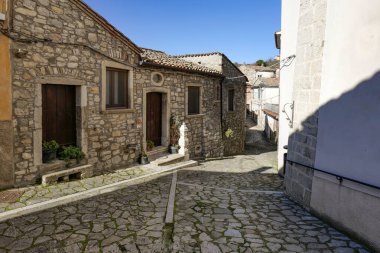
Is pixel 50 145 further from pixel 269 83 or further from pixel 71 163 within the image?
pixel 269 83

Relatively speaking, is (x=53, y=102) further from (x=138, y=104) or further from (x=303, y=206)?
(x=303, y=206)

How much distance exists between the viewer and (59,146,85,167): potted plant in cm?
738

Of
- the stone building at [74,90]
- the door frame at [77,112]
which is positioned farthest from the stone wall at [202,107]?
the door frame at [77,112]

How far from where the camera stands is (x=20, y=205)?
5410 mm

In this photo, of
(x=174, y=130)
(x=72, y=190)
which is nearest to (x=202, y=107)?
(x=174, y=130)

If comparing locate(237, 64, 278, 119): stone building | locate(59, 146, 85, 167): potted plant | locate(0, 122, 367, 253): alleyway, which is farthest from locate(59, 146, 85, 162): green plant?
locate(237, 64, 278, 119): stone building

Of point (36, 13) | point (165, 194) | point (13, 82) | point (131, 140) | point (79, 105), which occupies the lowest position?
point (165, 194)

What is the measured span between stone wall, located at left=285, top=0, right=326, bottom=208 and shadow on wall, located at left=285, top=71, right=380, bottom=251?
0.02 m

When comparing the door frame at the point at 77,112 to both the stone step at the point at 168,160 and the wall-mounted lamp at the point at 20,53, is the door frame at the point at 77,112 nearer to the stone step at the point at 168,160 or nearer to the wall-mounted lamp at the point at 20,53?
the wall-mounted lamp at the point at 20,53

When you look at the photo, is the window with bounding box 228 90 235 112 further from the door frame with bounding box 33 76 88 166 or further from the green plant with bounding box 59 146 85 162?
the green plant with bounding box 59 146 85 162

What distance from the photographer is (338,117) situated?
4.68 m

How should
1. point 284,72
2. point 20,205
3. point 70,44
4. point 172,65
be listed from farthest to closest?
point 172,65
point 284,72
point 70,44
point 20,205

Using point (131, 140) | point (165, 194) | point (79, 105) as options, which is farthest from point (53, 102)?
point (165, 194)

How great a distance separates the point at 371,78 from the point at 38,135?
6.86 metres
